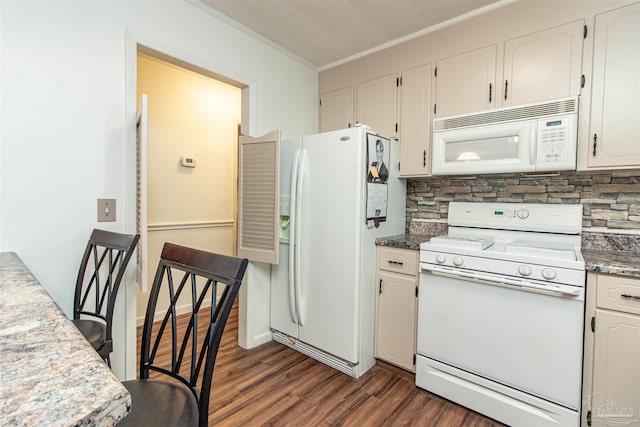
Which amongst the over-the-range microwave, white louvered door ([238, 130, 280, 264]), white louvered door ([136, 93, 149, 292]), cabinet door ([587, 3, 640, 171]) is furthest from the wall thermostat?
cabinet door ([587, 3, 640, 171])

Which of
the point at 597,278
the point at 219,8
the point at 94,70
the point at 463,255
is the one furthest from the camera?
the point at 219,8

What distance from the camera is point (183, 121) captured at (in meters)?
3.15

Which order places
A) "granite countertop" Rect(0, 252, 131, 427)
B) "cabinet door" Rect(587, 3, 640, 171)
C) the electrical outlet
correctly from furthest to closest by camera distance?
the electrical outlet
"cabinet door" Rect(587, 3, 640, 171)
"granite countertop" Rect(0, 252, 131, 427)

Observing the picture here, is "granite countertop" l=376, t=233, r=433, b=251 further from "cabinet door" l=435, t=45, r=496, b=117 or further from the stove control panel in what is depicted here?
"cabinet door" l=435, t=45, r=496, b=117

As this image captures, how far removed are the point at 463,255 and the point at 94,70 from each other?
2301mm

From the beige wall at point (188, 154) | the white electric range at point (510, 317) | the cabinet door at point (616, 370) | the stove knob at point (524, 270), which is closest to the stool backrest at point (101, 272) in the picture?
the beige wall at point (188, 154)

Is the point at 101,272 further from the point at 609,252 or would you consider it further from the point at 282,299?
the point at 609,252

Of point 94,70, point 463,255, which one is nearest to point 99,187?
point 94,70

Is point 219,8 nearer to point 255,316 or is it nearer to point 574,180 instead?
point 255,316

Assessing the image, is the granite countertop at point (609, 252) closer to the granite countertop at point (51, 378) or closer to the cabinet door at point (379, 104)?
the cabinet door at point (379, 104)

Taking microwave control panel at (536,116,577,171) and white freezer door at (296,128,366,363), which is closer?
microwave control panel at (536,116,577,171)

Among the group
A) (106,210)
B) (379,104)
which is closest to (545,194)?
(379,104)

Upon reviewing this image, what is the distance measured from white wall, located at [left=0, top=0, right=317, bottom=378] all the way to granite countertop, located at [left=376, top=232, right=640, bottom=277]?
1.85 meters

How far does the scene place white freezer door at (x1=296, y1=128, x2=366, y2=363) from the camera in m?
2.10
